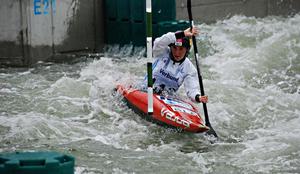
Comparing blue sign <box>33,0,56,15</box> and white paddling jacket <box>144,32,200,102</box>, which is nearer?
white paddling jacket <box>144,32,200,102</box>

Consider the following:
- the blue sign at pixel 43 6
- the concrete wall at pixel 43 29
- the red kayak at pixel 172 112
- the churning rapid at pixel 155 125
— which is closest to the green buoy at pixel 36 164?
the churning rapid at pixel 155 125

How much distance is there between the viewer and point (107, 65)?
1082 cm

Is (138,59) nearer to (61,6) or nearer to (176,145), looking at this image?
(61,6)

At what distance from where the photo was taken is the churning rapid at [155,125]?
6.42m

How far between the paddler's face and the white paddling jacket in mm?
76

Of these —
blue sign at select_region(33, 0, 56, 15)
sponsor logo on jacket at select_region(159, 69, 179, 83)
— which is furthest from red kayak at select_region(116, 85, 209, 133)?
blue sign at select_region(33, 0, 56, 15)

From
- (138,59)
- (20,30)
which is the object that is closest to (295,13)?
(138,59)

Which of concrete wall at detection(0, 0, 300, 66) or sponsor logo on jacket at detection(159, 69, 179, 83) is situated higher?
concrete wall at detection(0, 0, 300, 66)

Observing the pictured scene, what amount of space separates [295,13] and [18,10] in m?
7.25

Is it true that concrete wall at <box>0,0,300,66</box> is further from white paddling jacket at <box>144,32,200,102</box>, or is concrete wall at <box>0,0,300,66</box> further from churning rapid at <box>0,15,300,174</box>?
white paddling jacket at <box>144,32,200,102</box>

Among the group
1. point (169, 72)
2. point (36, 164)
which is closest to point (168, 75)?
point (169, 72)

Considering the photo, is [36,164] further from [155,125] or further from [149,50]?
[155,125]

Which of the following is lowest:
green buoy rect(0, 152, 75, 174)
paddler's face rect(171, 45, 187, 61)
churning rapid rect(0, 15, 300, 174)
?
churning rapid rect(0, 15, 300, 174)

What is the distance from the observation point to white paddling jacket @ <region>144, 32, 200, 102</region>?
763 cm
